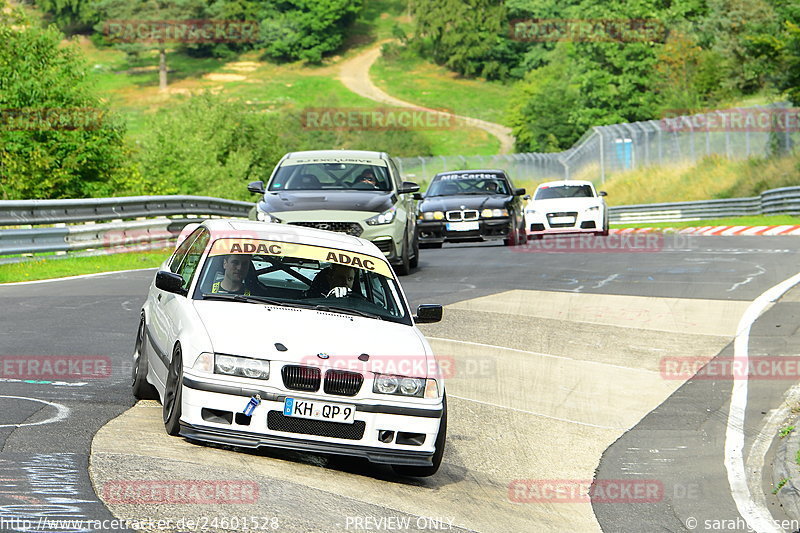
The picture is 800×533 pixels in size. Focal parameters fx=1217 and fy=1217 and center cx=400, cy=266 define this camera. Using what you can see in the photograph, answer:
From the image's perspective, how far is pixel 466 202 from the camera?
25047 millimetres

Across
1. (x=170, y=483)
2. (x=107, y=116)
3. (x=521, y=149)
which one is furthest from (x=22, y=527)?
(x=521, y=149)

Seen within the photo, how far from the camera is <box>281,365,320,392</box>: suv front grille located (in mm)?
6969

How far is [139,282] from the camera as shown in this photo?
684 inches

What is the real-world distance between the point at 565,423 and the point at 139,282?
8.94 meters

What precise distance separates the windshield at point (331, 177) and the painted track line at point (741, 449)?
6.14m

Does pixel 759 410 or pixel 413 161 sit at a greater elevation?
pixel 759 410

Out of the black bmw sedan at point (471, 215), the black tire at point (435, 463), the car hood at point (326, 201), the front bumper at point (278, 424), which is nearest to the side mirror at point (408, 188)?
the car hood at point (326, 201)

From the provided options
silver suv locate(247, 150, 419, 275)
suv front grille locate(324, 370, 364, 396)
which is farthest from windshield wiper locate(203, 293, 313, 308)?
silver suv locate(247, 150, 419, 275)

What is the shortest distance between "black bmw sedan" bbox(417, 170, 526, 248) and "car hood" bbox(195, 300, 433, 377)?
56.0 feet

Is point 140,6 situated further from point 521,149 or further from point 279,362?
point 279,362

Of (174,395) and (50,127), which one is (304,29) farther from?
(174,395)
